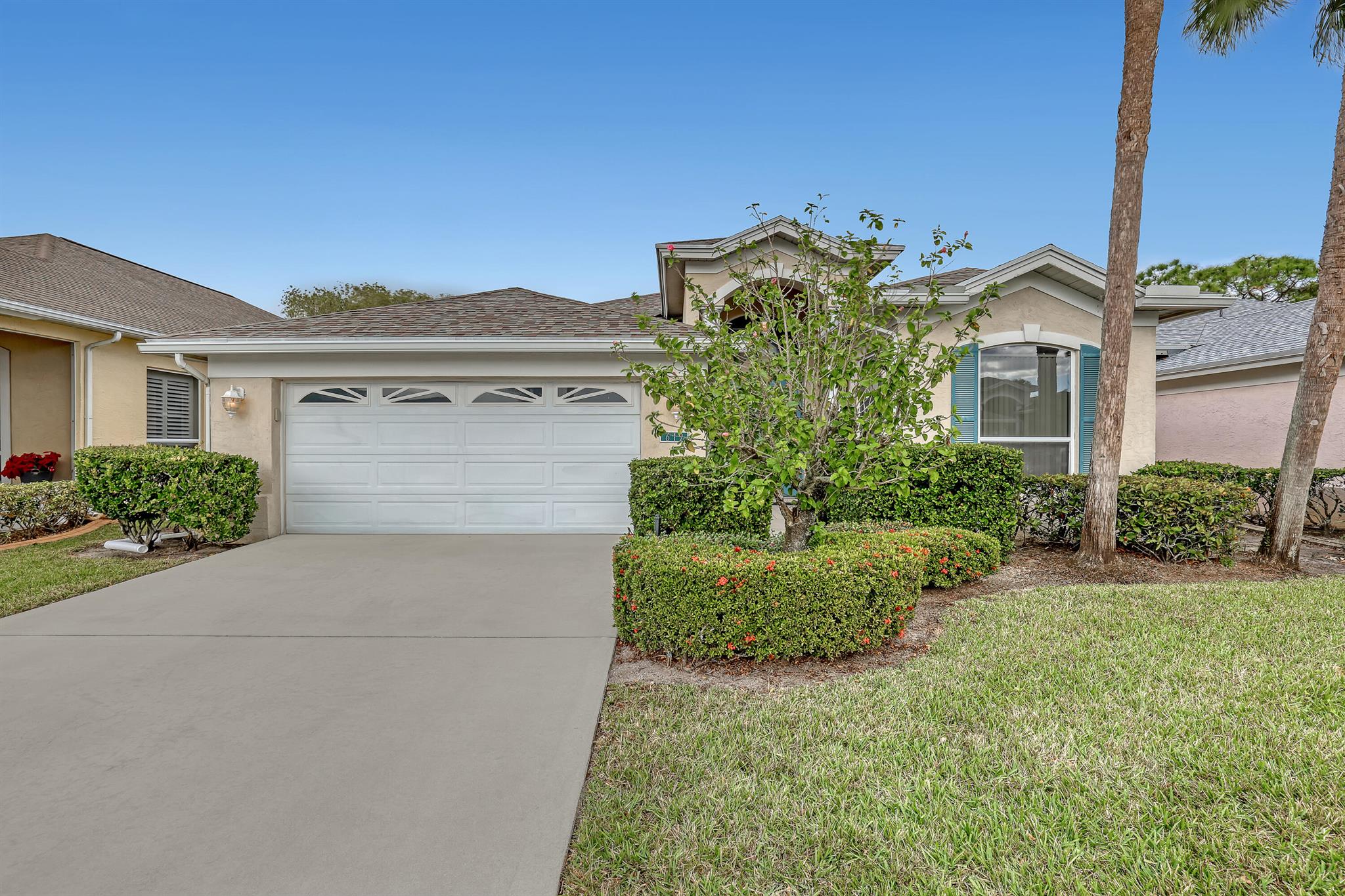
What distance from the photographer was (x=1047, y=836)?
2154 millimetres

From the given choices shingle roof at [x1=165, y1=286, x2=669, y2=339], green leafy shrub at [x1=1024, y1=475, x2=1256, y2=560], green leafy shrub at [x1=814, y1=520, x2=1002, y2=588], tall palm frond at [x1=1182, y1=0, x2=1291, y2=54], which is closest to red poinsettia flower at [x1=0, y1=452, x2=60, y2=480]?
shingle roof at [x1=165, y1=286, x2=669, y2=339]

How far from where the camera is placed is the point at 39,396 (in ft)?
33.8

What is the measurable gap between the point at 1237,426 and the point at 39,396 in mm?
21056

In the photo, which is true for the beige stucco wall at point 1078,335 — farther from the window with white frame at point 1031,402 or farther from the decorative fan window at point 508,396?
the decorative fan window at point 508,396

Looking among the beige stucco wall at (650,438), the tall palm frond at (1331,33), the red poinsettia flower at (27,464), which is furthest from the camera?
the red poinsettia flower at (27,464)

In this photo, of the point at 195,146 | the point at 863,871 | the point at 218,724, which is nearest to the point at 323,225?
the point at 195,146

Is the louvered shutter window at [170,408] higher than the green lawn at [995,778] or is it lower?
higher

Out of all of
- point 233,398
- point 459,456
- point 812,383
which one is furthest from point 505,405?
point 812,383

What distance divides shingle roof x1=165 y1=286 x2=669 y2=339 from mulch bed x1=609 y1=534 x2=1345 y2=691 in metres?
5.06

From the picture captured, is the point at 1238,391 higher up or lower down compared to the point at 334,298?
lower down

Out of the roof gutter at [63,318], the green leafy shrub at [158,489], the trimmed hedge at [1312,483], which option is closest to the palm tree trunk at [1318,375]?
the trimmed hedge at [1312,483]

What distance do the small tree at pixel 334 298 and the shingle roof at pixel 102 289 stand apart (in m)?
13.9

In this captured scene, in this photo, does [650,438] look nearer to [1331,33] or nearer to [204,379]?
[204,379]

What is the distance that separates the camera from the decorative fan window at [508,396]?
8617 mm
